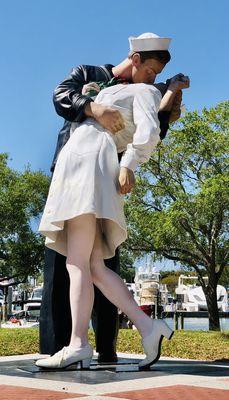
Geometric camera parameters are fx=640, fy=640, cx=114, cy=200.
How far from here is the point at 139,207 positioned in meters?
24.2

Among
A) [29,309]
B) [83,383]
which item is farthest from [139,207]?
[83,383]

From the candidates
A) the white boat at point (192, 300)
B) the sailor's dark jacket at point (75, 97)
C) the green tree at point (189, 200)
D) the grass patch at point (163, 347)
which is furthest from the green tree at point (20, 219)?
the sailor's dark jacket at point (75, 97)

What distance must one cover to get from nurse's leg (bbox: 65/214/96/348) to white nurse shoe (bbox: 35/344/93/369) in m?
0.04

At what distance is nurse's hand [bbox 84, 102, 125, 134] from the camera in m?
4.21

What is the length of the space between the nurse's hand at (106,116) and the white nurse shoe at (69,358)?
4.76ft

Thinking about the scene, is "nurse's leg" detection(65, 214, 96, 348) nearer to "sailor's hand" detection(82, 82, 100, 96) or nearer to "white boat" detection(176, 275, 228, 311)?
"sailor's hand" detection(82, 82, 100, 96)

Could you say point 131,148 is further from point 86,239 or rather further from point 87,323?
point 87,323

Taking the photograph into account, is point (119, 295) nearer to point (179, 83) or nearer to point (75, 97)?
point (75, 97)

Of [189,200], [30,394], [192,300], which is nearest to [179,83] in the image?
[30,394]

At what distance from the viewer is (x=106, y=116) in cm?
421

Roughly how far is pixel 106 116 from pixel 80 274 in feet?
3.43

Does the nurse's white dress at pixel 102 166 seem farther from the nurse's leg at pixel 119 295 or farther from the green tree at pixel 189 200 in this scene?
the green tree at pixel 189 200

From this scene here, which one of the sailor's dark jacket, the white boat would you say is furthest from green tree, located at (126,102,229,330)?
the white boat

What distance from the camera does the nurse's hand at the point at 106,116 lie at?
4211 millimetres
